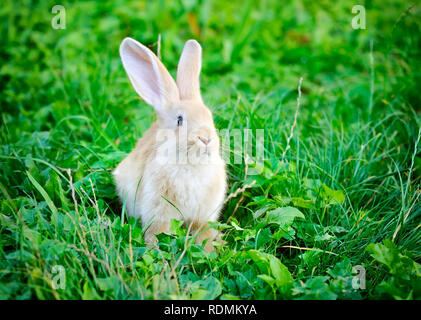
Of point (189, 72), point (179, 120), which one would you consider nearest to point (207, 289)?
point (179, 120)

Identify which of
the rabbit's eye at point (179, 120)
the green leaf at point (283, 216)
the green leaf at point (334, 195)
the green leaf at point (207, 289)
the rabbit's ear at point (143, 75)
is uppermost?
the rabbit's ear at point (143, 75)

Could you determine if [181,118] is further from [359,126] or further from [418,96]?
[418,96]

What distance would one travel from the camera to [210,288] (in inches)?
89.9

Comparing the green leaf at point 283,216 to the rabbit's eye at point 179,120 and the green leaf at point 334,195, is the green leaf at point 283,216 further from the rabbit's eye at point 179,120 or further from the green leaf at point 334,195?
the rabbit's eye at point 179,120

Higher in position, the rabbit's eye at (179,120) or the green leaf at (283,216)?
the rabbit's eye at (179,120)

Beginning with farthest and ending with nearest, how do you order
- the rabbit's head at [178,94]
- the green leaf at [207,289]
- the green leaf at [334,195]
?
the green leaf at [334,195] < the rabbit's head at [178,94] < the green leaf at [207,289]

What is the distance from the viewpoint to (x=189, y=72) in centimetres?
293

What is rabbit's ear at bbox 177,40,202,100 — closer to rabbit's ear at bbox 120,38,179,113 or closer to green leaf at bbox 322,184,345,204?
rabbit's ear at bbox 120,38,179,113

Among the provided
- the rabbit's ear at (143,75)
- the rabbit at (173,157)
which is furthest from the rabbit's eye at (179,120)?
the rabbit's ear at (143,75)

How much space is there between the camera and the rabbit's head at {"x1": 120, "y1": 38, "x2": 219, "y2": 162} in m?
2.65

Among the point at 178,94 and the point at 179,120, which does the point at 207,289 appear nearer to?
the point at 179,120

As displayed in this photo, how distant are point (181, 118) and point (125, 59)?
0.61 m

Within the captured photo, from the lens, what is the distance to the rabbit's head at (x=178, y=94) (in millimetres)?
2646
